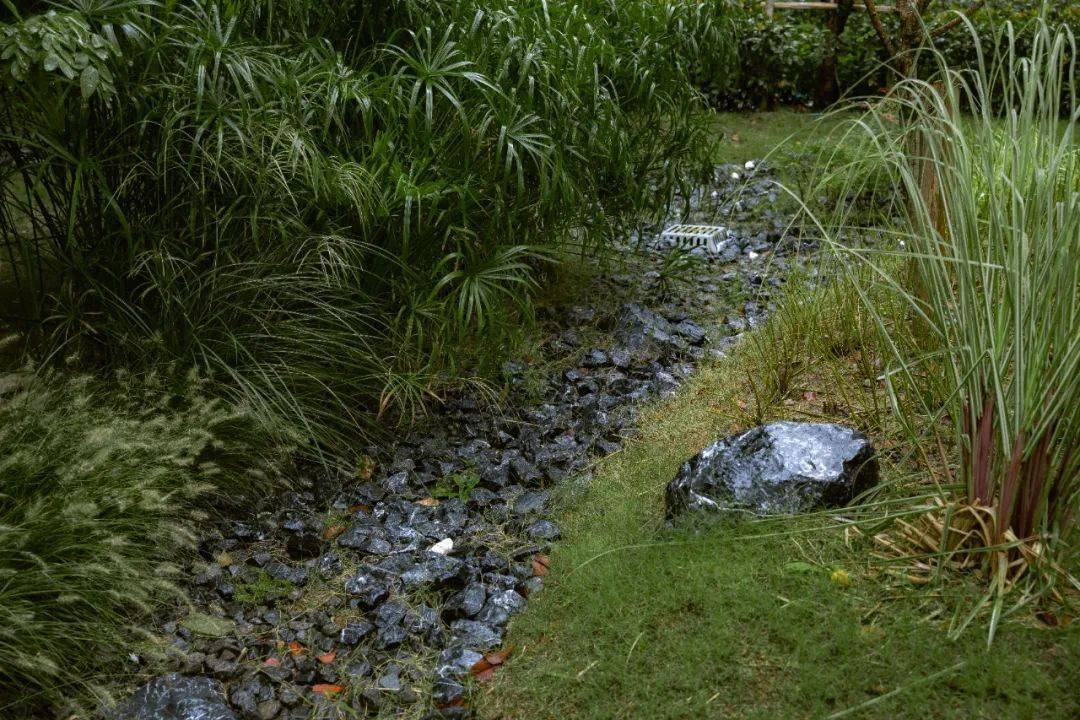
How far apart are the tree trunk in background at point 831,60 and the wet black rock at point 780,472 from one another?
6.10 meters

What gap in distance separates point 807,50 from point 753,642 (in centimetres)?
685

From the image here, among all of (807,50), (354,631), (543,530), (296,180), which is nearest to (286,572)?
(354,631)

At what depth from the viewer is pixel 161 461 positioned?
2744 millimetres

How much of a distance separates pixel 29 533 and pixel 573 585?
1298mm

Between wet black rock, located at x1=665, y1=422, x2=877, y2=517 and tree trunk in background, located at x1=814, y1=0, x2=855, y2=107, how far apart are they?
610 cm

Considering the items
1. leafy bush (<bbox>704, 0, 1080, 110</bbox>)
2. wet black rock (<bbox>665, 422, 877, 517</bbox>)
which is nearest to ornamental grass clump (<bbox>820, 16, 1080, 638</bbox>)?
wet black rock (<bbox>665, 422, 877, 517</bbox>)

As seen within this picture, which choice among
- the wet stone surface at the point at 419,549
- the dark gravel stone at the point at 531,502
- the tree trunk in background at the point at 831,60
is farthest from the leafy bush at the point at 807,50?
the dark gravel stone at the point at 531,502

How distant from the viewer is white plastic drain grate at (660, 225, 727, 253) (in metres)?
5.13

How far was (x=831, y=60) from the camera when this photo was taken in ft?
26.5

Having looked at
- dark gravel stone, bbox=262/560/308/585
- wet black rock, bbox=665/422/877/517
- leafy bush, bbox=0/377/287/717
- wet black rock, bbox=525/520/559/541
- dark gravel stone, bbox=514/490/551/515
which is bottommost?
wet black rock, bbox=525/520/559/541

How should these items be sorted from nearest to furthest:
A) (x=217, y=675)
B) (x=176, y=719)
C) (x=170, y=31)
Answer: (x=176, y=719) → (x=217, y=675) → (x=170, y=31)

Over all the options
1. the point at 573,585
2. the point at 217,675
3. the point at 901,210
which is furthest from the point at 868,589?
the point at 217,675

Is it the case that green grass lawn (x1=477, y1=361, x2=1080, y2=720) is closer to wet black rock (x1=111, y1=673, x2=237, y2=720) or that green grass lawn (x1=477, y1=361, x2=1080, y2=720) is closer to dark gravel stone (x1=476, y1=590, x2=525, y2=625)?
dark gravel stone (x1=476, y1=590, x2=525, y2=625)

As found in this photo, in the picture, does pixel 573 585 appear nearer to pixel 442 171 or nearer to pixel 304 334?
pixel 304 334
